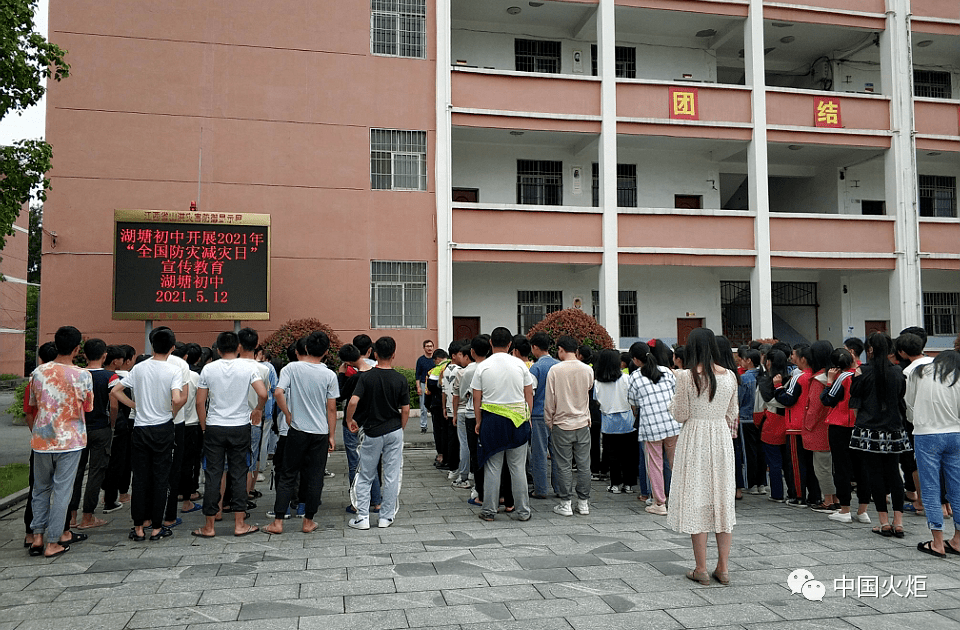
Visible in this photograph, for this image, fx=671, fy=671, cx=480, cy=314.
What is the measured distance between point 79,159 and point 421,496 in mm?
11909

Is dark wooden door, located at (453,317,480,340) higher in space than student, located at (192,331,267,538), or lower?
higher

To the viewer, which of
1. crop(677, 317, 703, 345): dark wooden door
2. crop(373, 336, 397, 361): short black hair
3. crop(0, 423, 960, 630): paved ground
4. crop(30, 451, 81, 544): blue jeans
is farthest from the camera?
crop(677, 317, 703, 345): dark wooden door

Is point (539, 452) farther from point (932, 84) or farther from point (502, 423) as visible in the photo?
point (932, 84)

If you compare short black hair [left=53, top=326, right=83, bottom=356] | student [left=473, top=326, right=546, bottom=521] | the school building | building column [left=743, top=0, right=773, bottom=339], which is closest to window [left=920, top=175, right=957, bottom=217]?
the school building

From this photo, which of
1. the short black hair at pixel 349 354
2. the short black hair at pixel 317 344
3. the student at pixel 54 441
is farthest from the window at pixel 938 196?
the student at pixel 54 441

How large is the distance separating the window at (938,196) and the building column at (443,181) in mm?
14596

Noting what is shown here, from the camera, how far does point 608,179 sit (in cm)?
1672

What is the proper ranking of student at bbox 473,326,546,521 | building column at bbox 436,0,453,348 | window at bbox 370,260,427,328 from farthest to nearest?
1. window at bbox 370,260,427,328
2. building column at bbox 436,0,453,348
3. student at bbox 473,326,546,521

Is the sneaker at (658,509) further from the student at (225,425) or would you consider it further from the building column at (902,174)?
the building column at (902,174)

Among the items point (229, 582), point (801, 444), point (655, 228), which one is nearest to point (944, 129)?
point (655, 228)

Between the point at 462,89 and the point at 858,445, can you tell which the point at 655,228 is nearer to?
the point at 462,89

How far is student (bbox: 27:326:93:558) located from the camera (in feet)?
18.6

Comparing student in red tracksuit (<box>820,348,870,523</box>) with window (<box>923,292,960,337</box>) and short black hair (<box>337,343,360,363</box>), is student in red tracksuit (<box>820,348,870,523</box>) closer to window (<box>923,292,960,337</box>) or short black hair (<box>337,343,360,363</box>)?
short black hair (<box>337,343,360,363</box>)

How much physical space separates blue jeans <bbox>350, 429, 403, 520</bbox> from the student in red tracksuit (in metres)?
4.30
